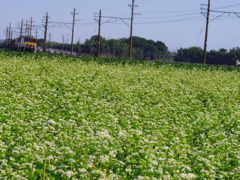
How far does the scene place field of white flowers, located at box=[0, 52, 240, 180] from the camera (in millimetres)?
8305

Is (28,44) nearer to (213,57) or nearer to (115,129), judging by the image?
(115,129)

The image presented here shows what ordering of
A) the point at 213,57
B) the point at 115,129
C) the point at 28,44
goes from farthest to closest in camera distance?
the point at 213,57, the point at 28,44, the point at 115,129

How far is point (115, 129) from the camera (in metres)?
12.8

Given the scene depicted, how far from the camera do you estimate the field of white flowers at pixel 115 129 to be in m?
8.30

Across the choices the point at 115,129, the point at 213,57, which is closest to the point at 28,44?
the point at 115,129

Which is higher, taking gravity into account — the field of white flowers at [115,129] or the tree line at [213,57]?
the tree line at [213,57]

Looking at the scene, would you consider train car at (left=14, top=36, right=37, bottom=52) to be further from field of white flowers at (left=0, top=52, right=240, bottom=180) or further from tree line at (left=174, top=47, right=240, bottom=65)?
tree line at (left=174, top=47, right=240, bottom=65)

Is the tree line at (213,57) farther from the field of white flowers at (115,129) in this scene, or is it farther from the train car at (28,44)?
the field of white flowers at (115,129)

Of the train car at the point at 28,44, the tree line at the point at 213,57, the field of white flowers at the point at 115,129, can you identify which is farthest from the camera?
the tree line at the point at 213,57

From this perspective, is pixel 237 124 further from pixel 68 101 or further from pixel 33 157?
pixel 33 157

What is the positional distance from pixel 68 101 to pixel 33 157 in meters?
9.22

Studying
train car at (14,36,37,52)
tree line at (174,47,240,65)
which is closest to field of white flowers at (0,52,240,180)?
train car at (14,36,37,52)

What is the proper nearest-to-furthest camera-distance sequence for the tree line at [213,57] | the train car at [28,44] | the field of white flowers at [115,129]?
the field of white flowers at [115,129] < the train car at [28,44] < the tree line at [213,57]

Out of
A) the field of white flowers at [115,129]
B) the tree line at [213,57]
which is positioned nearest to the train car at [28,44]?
the field of white flowers at [115,129]
